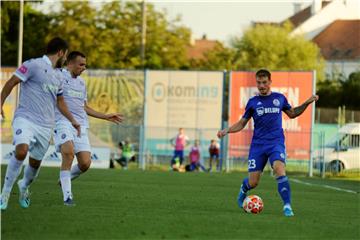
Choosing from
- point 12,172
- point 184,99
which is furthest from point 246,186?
point 184,99

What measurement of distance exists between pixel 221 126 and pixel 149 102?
3.99m

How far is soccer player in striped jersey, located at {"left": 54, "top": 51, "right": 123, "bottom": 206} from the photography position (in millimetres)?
15344

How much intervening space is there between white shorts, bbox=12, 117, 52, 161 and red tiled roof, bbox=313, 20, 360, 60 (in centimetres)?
9718

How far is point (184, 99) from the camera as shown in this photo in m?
50.8

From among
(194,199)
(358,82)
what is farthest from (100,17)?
(194,199)

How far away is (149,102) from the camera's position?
2002 inches

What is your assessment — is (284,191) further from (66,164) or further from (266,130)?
(66,164)

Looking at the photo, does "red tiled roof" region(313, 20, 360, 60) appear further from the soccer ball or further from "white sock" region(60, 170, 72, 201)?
"white sock" region(60, 170, 72, 201)

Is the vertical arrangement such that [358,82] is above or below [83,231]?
above

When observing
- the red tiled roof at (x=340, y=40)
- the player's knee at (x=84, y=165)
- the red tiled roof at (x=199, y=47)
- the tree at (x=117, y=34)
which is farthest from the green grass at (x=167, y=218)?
the red tiled roof at (x=199, y=47)

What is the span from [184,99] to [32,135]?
123ft

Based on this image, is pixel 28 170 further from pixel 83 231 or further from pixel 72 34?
pixel 72 34

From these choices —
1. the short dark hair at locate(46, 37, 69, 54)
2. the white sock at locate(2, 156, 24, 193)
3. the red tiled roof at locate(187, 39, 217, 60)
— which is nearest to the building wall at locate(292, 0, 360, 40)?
the red tiled roof at locate(187, 39, 217, 60)

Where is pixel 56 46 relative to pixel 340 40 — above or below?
below
